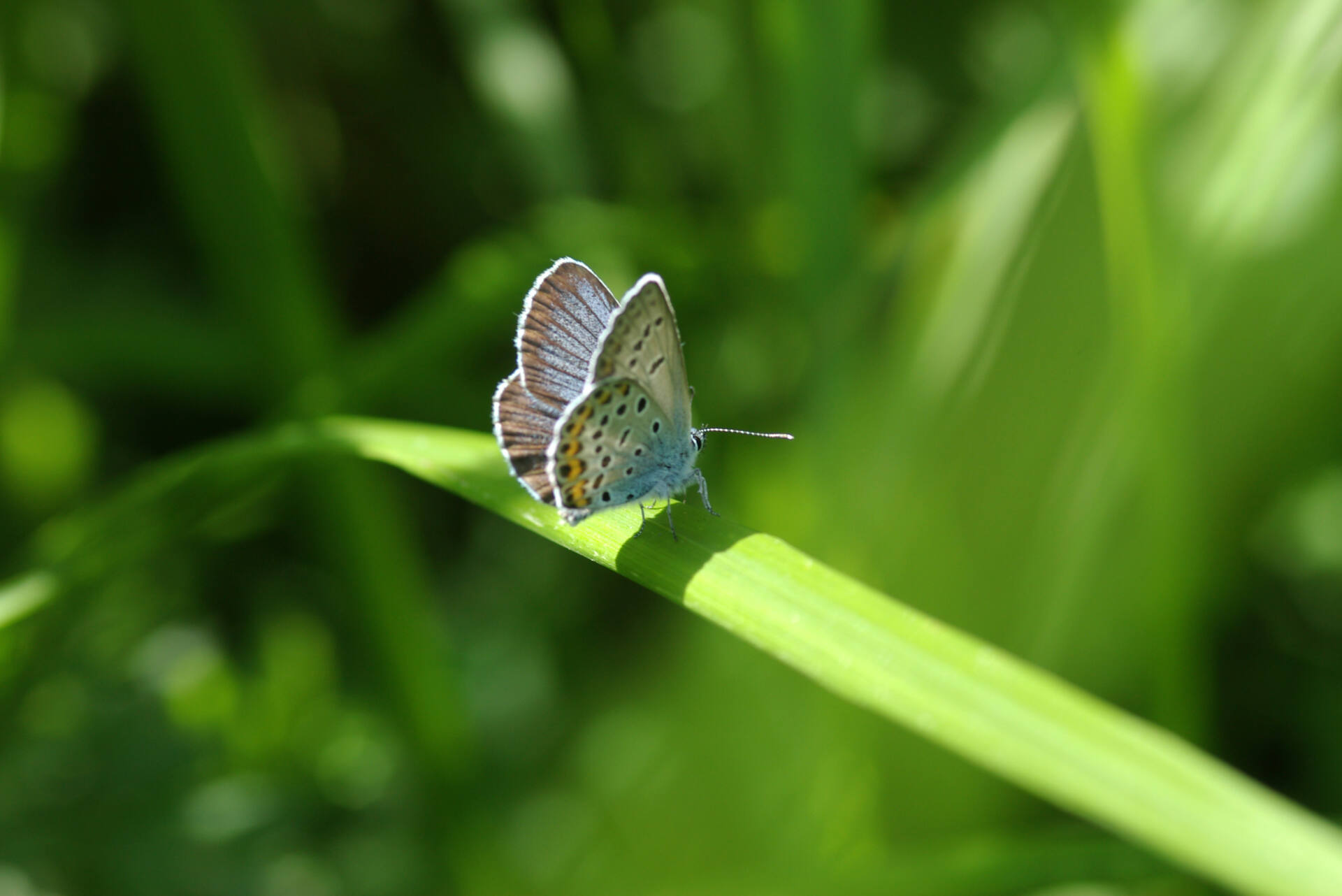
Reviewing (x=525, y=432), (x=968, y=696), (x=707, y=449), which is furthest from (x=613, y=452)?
(x=707, y=449)

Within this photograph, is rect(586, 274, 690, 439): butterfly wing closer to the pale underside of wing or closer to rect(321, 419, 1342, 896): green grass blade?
the pale underside of wing

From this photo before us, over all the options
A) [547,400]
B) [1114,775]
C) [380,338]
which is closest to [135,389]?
[380,338]

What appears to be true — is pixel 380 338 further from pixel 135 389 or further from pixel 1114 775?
pixel 1114 775

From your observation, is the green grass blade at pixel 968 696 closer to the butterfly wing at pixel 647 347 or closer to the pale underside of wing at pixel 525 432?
the pale underside of wing at pixel 525 432

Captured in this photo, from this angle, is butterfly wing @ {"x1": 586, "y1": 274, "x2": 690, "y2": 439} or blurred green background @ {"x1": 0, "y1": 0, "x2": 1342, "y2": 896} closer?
butterfly wing @ {"x1": 586, "y1": 274, "x2": 690, "y2": 439}

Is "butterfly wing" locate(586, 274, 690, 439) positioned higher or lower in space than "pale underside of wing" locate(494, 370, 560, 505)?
higher

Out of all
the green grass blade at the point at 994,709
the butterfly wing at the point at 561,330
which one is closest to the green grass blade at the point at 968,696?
the green grass blade at the point at 994,709

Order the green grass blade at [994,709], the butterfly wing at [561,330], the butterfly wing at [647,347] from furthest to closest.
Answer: the butterfly wing at [561,330]
the butterfly wing at [647,347]
the green grass blade at [994,709]

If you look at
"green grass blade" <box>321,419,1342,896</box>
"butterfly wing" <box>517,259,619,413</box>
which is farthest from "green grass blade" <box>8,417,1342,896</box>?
"butterfly wing" <box>517,259,619,413</box>
